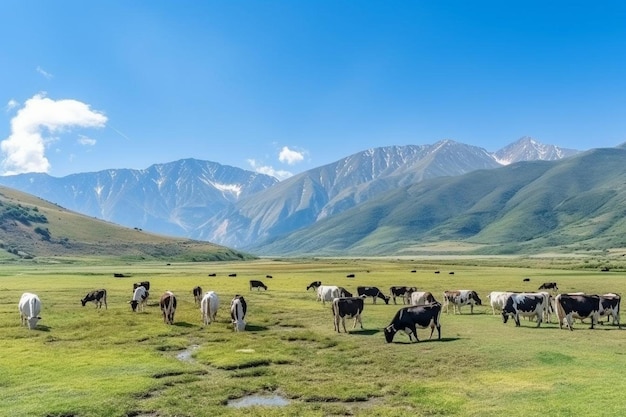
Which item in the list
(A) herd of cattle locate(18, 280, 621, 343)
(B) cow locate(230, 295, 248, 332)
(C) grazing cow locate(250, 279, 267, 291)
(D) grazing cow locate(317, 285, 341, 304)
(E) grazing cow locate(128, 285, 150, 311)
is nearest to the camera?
(A) herd of cattle locate(18, 280, 621, 343)

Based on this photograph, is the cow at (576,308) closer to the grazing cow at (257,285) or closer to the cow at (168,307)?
the cow at (168,307)

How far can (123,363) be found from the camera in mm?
25922

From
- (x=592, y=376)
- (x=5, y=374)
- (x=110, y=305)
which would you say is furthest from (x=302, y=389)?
(x=110, y=305)

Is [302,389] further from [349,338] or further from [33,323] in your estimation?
[33,323]

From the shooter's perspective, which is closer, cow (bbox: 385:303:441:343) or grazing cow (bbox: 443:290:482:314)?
cow (bbox: 385:303:441:343)

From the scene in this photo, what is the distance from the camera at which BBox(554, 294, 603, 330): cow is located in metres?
35.7

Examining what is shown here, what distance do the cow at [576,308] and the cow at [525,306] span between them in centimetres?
183

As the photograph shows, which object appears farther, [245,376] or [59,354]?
[59,354]

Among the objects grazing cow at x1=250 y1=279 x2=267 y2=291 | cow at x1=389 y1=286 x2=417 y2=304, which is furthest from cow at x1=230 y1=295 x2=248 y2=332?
grazing cow at x1=250 y1=279 x2=267 y2=291

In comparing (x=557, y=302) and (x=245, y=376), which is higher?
(x=557, y=302)

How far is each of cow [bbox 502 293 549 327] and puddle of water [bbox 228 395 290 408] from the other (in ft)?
78.8

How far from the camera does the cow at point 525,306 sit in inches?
1486

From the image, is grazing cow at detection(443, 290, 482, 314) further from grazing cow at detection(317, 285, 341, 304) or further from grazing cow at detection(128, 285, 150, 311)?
grazing cow at detection(128, 285, 150, 311)

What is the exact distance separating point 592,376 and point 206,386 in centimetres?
1762
